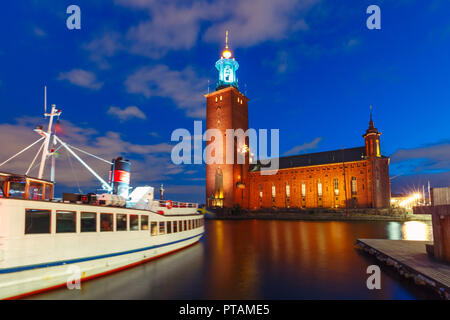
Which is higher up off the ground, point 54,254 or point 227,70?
point 227,70

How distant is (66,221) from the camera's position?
1223 cm

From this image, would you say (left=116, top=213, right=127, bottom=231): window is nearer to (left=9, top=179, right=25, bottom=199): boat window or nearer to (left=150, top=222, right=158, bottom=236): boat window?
(left=150, top=222, right=158, bottom=236): boat window

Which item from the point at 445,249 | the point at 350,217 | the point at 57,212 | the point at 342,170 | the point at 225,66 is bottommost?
the point at 350,217

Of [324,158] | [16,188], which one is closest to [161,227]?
→ [16,188]

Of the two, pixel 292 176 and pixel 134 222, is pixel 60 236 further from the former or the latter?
pixel 292 176

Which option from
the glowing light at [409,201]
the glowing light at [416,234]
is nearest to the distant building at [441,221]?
the glowing light at [416,234]

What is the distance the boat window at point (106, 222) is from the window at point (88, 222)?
1.51 ft

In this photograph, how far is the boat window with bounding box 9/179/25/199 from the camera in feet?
40.1

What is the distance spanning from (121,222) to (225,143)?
271 feet

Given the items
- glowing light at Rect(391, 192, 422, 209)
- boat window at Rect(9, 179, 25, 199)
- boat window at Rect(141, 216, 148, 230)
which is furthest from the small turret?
boat window at Rect(9, 179, 25, 199)

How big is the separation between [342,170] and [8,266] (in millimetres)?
89585

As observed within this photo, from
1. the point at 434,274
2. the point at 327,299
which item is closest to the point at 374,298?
the point at 327,299

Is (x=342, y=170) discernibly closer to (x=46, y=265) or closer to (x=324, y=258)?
(x=324, y=258)

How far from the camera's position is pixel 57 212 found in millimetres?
11875
